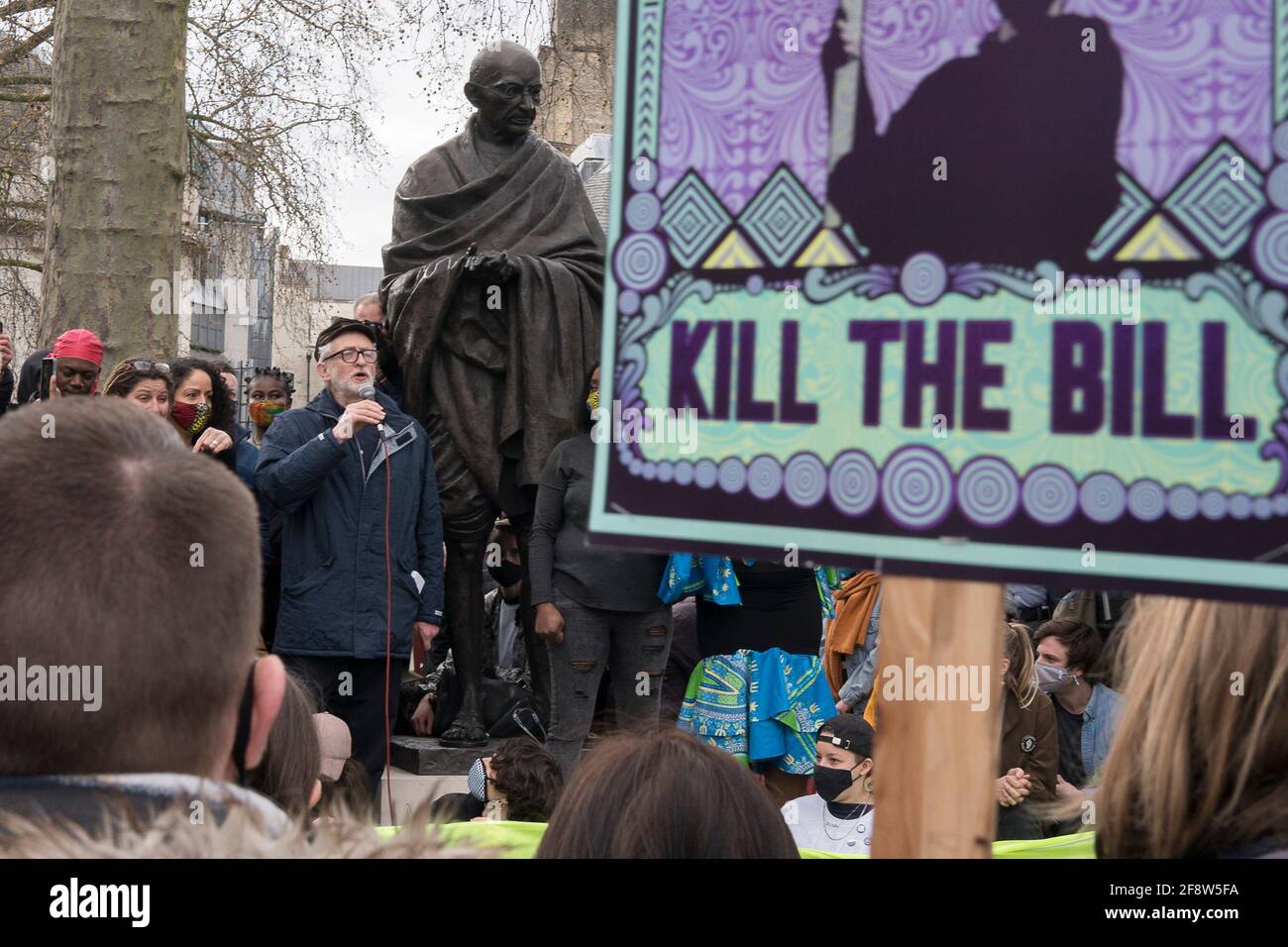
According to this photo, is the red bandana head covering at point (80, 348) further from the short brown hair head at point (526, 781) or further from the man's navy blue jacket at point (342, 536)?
the short brown hair head at point (526, 781)

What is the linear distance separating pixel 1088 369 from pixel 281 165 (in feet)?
40.8

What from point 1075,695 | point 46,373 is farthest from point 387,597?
point 1075,695

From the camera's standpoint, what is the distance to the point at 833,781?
4.00 metres

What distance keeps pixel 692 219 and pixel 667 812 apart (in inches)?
29.1

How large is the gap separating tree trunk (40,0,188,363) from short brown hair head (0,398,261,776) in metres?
5.44

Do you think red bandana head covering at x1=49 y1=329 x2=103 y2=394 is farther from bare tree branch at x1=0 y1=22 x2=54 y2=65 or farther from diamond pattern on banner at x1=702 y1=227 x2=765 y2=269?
bare tree branch at x1=0 y1=22 x2=54 y2=65

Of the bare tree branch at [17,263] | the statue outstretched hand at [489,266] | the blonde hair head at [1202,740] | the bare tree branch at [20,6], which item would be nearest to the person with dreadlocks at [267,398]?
the statue outstretched hand at [489,266]

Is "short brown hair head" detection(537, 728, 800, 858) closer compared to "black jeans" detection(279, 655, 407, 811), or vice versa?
"short brown hair head" detection(537, 728, 800, 858)

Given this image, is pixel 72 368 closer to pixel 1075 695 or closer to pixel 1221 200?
pixel 1075 695

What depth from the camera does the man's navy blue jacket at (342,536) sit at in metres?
4.32

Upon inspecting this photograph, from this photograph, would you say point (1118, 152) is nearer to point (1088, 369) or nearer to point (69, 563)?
point (1088, 369)

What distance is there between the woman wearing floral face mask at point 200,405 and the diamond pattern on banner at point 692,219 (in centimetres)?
303

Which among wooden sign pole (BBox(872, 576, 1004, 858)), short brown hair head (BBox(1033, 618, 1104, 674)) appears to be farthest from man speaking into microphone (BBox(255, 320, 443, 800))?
wooden sign pole (BBox(872, 576, 1004, 858))

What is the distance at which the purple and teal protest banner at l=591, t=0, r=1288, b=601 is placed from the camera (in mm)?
1494
